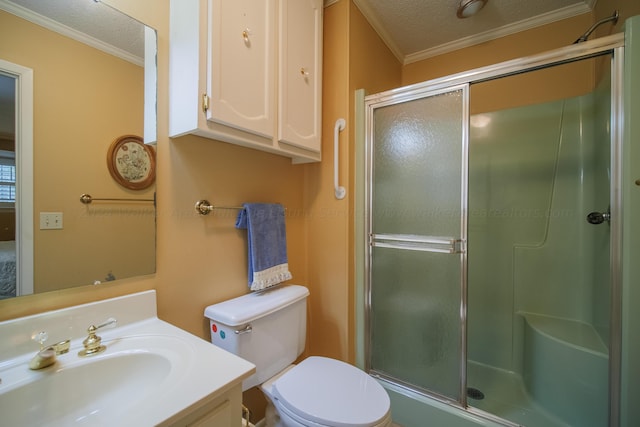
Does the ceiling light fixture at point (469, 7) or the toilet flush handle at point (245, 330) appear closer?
the toilet flush handle at point (245, 330)

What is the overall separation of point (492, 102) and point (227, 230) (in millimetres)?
2009

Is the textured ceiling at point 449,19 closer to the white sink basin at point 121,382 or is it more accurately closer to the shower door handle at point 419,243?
the shower door handle at point 419,243

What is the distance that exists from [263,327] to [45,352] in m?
0.65

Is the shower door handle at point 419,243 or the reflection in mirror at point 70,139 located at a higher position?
the reflection in mirror at point 70,139

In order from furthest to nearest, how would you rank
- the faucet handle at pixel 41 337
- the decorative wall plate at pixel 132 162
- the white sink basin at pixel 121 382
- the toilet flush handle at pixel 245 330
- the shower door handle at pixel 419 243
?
the shower door handle at pixel 419 243 < the toilet flush handle at pixel 245 330 < the decorative wall plate at pixel 132 162 < the faucet handle at pixel 41 337 < the white sink basin at pixel 121 382

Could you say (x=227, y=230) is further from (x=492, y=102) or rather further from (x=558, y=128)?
(x=558, y=128)

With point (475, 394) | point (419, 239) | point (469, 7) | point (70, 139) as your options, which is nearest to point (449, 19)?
point (469, 7)

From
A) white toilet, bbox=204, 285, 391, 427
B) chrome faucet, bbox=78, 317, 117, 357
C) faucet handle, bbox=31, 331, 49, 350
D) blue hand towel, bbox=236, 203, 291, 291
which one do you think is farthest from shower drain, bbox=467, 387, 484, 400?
faucet handle, bbox=31, 331, 49, 350

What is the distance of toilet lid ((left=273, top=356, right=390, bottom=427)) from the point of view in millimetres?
889

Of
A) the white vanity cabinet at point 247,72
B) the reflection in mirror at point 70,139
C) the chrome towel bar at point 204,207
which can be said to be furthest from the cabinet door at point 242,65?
the chrome towel bar at point 204,207

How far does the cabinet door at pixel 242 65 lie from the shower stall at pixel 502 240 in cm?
66

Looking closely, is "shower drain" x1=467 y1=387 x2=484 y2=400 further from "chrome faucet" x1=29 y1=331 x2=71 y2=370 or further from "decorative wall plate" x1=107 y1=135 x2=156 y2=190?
"decorative wall plate" x1=107 y1=135 x2=156 y2=190

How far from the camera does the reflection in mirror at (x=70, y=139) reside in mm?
696

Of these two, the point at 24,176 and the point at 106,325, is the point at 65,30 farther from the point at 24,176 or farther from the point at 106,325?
the point at 106,325
